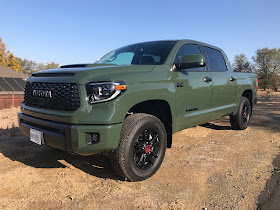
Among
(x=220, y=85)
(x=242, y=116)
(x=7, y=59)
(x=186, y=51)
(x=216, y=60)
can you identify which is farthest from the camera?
(x=7, y=59)

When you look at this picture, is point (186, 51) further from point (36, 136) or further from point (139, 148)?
point (36, 136)

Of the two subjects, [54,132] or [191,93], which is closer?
[54,132]

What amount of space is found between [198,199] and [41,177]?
195cm

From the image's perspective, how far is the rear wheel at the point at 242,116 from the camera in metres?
5.12

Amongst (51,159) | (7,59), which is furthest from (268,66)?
(7,59)

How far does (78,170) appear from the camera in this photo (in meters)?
2.99

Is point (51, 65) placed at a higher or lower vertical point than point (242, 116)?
higher

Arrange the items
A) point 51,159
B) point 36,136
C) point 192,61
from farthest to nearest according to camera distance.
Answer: point 51,159 → point 192,61 → point 36,136

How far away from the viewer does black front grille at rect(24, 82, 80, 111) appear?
7.63 ft

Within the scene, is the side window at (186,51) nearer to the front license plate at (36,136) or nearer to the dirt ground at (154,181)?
the dirt ground at (154,181)

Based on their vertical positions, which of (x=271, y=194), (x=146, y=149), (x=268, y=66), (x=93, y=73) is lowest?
(x=271, y=194)

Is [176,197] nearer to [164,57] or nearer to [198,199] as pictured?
[198,199]

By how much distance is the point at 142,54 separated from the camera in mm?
3662

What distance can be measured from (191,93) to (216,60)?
1.56 metres
